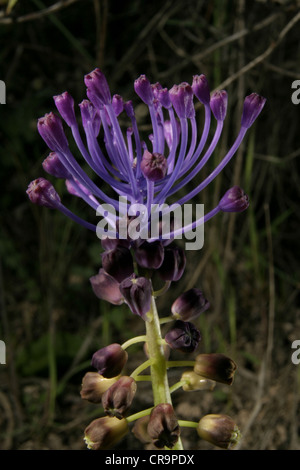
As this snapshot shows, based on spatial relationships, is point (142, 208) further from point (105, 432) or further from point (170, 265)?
point (105, 432)

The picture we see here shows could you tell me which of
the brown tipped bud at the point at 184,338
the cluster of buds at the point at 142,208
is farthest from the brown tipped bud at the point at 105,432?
the brown tipped bud at the point at 184,338

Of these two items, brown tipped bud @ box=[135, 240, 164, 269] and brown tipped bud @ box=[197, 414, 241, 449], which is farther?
brown tipped bud @ box=[197, 414, 241, 449]

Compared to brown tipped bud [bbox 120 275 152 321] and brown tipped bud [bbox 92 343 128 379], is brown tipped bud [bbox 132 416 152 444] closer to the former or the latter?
brown tipped bud [bbox 92 343 128 379]

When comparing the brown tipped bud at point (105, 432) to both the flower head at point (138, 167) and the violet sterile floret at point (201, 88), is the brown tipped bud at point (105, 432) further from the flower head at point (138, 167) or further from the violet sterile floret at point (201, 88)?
the violet sterile floret at point (201, 88)

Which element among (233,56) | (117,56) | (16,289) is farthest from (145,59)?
(16,289)

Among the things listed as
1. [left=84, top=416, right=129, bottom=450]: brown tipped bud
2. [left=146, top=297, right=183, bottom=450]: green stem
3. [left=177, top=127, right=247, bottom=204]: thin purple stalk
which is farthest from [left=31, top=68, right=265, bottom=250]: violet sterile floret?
[left=84, top=416, right=129, bottom=450]: brown tipped bud

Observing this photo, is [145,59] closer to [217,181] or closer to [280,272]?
[217,181]

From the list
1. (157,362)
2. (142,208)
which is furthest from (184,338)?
(142,208)
